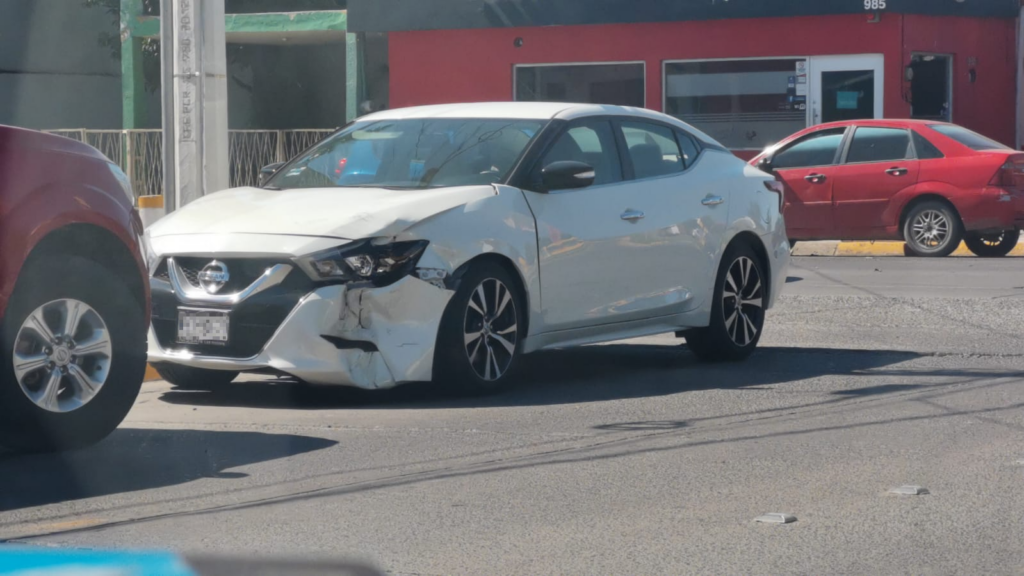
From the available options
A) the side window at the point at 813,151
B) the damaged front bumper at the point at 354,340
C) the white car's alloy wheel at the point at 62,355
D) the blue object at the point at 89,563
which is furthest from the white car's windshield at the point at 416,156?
the side window at the point at 813,151

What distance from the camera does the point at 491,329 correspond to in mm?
7672

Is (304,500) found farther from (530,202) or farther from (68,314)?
(530,202)

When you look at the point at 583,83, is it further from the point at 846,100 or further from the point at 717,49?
the point at 846,100

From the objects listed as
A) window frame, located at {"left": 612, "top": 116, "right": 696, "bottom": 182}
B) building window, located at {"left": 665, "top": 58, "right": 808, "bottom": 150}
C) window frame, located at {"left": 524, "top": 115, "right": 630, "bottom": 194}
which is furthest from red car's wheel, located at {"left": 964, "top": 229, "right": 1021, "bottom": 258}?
window frame, located at {"left": 524, "top": 115, "right": 630, "bottom": 194}

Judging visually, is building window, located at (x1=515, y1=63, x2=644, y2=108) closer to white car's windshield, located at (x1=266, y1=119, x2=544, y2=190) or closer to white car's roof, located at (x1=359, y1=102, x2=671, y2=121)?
white car's roof, located at (x1=359, y1=102, x2=671, y2=121)

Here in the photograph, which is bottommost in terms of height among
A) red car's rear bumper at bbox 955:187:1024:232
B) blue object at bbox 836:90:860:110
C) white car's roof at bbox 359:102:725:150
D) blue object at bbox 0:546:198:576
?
red car's rear bumper at bbox 955:187:1024:232

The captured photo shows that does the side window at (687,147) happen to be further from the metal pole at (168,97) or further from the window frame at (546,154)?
the metal pole at (168,97)

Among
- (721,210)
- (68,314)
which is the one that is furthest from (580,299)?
(68,314)

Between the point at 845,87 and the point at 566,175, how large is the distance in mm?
14865

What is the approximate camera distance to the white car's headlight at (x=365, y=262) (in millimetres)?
7082

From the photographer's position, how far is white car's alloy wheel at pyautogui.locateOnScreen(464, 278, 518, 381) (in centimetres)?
754

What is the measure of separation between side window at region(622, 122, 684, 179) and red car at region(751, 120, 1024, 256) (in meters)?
7.99

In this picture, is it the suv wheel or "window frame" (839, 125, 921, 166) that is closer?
the suv wheel

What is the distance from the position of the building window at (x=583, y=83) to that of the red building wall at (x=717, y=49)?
187 mm
